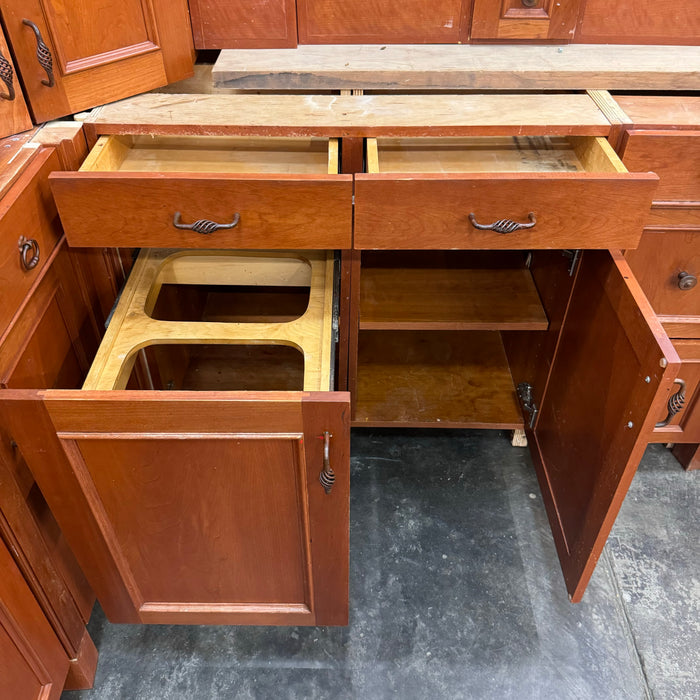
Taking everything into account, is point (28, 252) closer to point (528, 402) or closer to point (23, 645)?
point (23, 645)

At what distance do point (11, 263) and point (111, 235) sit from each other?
0.56ft

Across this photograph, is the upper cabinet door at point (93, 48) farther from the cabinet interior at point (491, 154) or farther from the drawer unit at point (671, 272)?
the drawer unit at point (671, 272)

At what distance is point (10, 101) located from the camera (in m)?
1.06

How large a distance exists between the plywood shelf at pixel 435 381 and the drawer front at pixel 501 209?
583 mm

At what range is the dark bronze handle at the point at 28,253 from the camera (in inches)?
38.7

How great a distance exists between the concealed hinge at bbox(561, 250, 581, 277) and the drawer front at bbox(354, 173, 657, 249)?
0.16 metres

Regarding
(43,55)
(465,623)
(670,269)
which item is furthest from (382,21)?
(465,623)

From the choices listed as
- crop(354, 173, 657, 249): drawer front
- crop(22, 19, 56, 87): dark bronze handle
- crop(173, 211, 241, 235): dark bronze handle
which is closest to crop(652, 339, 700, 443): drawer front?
crop(354, 173, 657, 249): drawer front

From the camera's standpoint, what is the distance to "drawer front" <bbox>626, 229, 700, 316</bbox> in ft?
4.26

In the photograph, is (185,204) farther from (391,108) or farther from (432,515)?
(432,515)

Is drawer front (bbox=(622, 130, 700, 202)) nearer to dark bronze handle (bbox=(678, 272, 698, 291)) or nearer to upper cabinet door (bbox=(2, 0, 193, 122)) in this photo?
dark bronze handle (bbox=(678, 272, 698, 291))

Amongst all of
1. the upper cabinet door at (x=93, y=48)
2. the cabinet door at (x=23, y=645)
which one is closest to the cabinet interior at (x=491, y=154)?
the upper cabinet door at (x=93, y=48)

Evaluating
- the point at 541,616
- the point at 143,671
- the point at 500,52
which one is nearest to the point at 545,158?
the point at 500,52

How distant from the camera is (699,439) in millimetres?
1541
